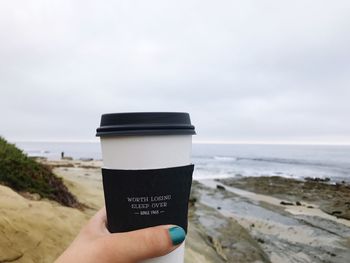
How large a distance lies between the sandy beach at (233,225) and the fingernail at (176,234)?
161 inches

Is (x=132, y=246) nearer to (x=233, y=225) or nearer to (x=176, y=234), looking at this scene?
(x=176, y=234)

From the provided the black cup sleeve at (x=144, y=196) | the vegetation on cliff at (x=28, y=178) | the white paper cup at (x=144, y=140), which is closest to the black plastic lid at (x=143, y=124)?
the white paper cup at (x=144, y=140)

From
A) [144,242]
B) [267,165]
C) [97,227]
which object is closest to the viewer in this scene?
[144,242]

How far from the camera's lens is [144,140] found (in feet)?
5.43

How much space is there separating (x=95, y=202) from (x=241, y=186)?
17415mm

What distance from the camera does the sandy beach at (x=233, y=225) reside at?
5473mm

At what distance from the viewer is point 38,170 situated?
884 centimetres

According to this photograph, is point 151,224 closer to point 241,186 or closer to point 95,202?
point 95,202

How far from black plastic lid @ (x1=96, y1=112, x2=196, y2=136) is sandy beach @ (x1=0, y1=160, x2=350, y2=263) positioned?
13.4ft

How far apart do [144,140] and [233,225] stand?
11185mm

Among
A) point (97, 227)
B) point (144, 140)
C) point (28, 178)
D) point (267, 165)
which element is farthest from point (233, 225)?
point (267, 165)

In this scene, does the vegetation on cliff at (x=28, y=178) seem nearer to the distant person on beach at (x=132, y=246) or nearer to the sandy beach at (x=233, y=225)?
the sandy beach at (x=233, y=225)

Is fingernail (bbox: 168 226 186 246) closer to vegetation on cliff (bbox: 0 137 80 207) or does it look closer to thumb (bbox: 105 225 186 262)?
thumb (bbox: 105 225 186 262)

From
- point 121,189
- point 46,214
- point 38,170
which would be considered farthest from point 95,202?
point 121,189
